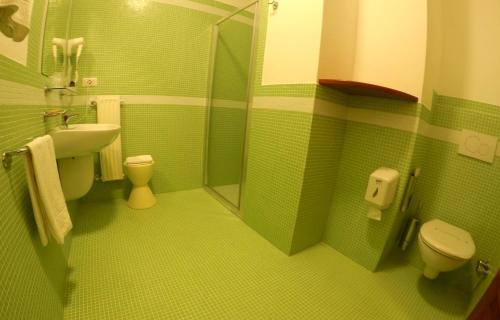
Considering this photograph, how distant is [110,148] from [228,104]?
1.27 meters

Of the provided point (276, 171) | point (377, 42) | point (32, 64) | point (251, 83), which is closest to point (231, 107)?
point (251, 83)

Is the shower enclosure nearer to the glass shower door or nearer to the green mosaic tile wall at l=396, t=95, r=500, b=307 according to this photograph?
the glass shower door

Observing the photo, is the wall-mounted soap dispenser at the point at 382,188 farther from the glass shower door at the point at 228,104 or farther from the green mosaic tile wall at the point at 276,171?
the glass shower door at the point at 228,104

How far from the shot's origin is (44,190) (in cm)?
84

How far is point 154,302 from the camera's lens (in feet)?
4.00

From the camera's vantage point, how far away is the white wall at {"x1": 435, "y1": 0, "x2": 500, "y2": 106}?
4.64 ft

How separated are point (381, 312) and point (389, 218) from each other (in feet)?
1.88

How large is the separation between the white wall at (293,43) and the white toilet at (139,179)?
1.34m

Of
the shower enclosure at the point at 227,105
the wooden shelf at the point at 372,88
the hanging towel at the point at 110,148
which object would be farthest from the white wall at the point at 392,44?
the hanging towel at the point at 110,148

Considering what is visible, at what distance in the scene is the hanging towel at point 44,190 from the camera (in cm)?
82

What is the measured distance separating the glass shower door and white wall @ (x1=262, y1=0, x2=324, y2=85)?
62 cm

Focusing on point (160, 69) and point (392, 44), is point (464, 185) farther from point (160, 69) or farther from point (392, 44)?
point (160, 69)

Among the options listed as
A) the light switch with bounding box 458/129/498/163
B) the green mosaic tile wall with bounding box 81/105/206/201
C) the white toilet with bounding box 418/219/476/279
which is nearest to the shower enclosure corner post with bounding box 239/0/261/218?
the green mosaic tile wall with bounding box 81/105/206/201

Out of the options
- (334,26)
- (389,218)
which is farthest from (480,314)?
(334,26)
